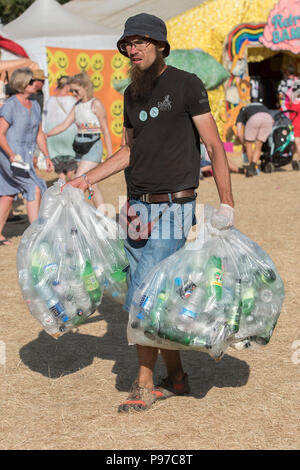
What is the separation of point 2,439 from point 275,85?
940 inches

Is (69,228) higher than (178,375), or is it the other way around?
(69,228)

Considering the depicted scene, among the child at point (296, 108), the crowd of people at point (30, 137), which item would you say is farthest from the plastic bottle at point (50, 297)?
the child at point (296, 108)

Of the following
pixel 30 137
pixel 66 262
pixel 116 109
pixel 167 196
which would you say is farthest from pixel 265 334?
pixel 116 109

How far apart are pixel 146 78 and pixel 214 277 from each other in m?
1.10

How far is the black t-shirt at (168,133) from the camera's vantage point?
Answer: 3.72 m

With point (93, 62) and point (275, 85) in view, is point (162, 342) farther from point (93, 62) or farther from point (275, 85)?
point (275, 85)

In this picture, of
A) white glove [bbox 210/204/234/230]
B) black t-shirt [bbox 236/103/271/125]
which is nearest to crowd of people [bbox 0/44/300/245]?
white glove [bbox 210/204/234/230]

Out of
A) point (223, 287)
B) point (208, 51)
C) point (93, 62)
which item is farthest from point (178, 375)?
point (208, 51)

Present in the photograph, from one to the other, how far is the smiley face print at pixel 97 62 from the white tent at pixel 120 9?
84cm

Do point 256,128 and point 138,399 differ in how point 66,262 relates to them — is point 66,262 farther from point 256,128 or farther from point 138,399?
point 256,128

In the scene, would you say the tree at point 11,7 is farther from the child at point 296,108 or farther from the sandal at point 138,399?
the sandal at point 138,399

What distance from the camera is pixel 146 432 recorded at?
3.62 meters

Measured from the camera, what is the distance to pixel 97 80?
17.4m

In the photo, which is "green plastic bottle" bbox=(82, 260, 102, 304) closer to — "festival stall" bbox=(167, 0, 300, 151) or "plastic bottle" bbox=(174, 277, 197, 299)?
"plastic bottle" bbox=(174, 277, 197, 299)
